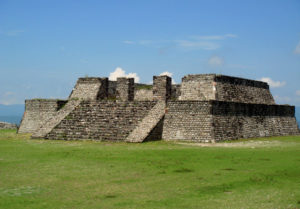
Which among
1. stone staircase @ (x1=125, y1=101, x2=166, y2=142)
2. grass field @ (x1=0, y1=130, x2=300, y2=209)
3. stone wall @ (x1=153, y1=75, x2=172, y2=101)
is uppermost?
stone wall @ (x1=153, y1=75, x2=172, y2=101)

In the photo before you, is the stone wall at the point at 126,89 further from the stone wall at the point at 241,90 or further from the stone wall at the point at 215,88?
the stone wall at the point at 241,90

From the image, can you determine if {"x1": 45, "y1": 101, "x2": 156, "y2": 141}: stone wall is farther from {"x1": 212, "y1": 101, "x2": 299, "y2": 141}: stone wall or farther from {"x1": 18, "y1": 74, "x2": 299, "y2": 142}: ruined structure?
{"x1": 212, "y1": 101, "x2": 299, "y2": 141}: stone wall

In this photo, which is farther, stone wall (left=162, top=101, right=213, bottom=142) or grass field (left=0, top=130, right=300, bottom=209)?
stone wall (left=162, top=101, right=213, bottom=142)

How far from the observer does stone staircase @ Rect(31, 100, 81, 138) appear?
22914 mm

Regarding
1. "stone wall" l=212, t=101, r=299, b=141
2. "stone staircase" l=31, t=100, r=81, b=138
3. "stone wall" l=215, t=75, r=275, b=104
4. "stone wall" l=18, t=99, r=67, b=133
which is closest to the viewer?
"stone wall" l=212, t=101, r=299, b=141

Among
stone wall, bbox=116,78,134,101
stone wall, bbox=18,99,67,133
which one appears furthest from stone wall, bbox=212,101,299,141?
stone wall, bbox=18,99,67,133

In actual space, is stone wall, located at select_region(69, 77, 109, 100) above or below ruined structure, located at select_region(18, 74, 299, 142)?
above

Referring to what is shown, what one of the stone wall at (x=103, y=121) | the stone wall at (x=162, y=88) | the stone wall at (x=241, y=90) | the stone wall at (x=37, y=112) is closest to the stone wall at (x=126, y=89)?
the stone wall at (x=103, y=121)

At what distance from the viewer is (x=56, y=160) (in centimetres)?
1352

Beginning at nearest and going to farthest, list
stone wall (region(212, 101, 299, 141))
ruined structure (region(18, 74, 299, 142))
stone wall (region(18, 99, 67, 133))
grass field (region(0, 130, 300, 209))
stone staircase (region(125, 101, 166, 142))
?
1. grass field (region(0, 130, 300, 209))
2. stone staircase (region(125, 101, 166, 142))
3. ruined structure (region(18, 74, 299, 142))
4. stone wall (region(212, 101, 299, 141))
5. stone wall (region(18, 99, 67, 133))

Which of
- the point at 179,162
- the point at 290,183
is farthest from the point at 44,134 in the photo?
the point at 290,183

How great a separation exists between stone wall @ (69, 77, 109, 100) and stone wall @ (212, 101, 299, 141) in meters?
10.2

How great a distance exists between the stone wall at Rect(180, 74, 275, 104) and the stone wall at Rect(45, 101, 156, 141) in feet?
11.9

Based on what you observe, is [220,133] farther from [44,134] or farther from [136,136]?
[44,134]
